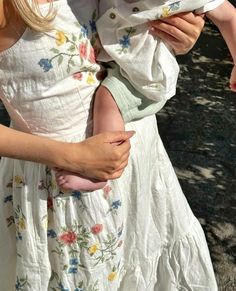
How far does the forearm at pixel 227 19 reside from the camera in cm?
167

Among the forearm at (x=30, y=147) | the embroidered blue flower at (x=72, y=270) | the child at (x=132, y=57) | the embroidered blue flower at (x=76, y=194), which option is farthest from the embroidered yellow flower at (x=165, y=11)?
the embroidered blue flower at (x=72, y=270)

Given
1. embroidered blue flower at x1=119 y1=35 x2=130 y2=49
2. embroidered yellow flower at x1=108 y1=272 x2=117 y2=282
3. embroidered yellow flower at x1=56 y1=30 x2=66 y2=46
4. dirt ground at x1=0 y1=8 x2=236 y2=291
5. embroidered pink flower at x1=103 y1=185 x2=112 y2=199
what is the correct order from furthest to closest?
dirt ground at x1=0 y1=8 x2=236 y2=291
embroidered yellow flower at x1=108 y1=272 x2=117 y2=282
embroidered pink flower at x1=103 y1=185 x2=112 y2=199
embroidered blue flower at x1=119 y1=35 x2=130 y2=49
embroidered yellow flower at x1=56 y1=30 x2=66 y2=46

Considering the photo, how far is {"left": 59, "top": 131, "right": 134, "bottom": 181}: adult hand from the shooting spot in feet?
4.88

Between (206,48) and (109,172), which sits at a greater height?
(109,172)

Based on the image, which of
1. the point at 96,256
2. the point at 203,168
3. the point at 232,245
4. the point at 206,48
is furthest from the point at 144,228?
the point at 206,48

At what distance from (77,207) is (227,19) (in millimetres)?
666

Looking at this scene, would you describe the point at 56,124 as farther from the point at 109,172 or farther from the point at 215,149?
the point at 215,149

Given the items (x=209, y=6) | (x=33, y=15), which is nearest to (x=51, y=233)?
(x=33, y=15)

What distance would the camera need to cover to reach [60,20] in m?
1.44

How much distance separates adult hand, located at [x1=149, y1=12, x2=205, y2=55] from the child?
2 centimetres

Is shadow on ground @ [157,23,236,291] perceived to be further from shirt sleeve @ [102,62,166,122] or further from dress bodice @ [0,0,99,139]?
dress bodice @ [0,0,99,139]

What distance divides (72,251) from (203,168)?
179 cm

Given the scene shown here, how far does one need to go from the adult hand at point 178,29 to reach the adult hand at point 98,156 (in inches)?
10.9

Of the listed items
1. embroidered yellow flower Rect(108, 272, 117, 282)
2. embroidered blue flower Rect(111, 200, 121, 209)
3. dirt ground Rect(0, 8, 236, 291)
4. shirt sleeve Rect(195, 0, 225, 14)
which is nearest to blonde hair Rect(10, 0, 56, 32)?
shirt sleeve Rect(195, 0, 225, 14)
